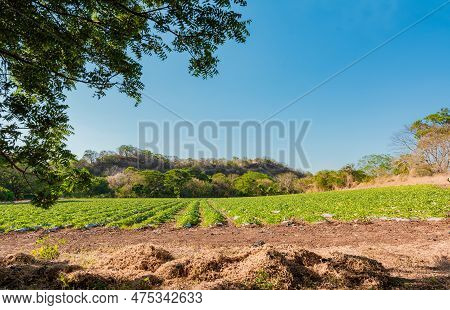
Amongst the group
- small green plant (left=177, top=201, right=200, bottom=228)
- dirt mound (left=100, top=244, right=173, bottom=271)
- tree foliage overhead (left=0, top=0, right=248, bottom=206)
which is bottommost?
small green plant (left=177, top=201, right=200, bottom=228)

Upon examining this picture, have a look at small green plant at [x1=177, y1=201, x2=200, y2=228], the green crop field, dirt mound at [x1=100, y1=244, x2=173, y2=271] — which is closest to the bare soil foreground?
dirt mound at [x1=100, y1=244, x2=173, y2=271]

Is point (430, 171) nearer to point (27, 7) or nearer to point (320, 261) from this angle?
point (320, 261)

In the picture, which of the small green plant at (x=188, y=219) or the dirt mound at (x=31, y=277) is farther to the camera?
the small green plant at (x=188, y=219)

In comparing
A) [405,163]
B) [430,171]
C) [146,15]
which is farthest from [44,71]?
[405,163]

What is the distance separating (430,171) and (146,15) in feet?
160

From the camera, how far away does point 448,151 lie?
4228 centimetres

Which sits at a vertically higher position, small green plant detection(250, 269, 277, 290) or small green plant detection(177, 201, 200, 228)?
small green plant detection(250, 269, 277, 290)

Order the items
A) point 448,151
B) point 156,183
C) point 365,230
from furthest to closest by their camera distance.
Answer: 1. point 156,183
2. point 448,151
3. point 365,230

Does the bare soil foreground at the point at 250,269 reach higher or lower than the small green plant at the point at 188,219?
higher

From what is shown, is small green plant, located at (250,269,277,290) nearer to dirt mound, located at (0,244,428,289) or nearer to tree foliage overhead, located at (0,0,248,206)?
dirt mound, located at (0,244,428,289)

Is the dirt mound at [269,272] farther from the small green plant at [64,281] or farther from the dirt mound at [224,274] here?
the small green plant at [64,281]

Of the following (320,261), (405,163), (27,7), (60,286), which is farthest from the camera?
(405,163)

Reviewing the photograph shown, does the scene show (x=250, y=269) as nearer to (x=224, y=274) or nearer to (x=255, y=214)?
(x=224, y=274)

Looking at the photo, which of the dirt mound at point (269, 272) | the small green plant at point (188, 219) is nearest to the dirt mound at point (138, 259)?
the dirt mound at point (269, 272)
